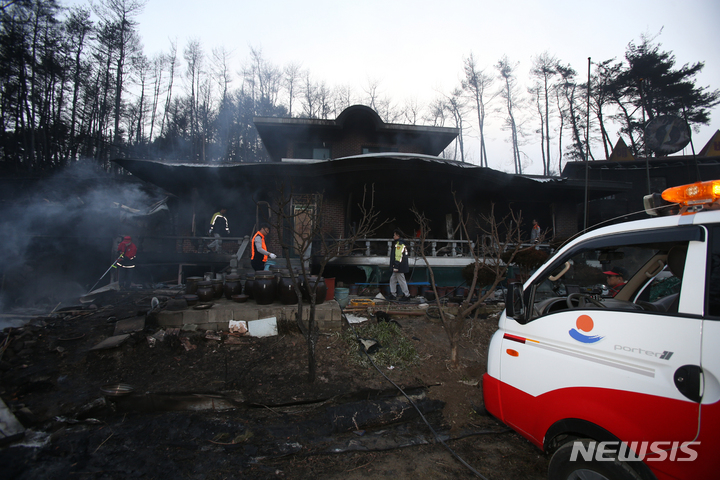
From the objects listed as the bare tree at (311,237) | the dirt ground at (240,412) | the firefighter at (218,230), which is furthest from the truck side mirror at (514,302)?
the firefighter at (218,230)

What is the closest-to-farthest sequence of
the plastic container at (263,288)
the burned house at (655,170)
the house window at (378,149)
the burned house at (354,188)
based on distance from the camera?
1. the plastic container at (263,288)
2. the burned house at (354,188)
3. the house window at (378,149)
4. the burned house at (655,170)

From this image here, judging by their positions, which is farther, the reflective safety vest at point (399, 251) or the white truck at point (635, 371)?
the reflective safety vest at point (399, 251)

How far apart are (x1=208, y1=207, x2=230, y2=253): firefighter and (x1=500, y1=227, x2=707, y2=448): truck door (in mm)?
11390

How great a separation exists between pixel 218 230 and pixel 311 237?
952 centimetres

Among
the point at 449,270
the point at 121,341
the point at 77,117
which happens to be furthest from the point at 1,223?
the point at 449,270

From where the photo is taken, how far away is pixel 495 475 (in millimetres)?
2771

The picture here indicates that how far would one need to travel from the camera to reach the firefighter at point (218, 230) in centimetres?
1178

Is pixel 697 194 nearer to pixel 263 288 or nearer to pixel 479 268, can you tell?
pixel 263 288

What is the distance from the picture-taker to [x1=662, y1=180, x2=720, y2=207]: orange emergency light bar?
66.4 inches

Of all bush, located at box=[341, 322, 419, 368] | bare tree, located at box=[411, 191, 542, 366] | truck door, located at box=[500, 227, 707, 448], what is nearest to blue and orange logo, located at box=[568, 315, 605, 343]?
truck door, located at box=[500, 227, 707, 448]

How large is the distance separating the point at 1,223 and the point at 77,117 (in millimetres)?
13087

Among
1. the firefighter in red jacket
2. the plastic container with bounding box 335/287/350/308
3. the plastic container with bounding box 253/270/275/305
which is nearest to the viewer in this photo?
the plastic container with bounding box 253/270/275/305

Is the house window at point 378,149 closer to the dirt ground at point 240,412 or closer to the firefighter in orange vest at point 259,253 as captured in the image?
the firefighter in orange vest at point 259,253

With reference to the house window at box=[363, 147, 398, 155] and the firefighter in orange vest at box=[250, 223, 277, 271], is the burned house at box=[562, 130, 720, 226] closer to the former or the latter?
the house window at box=[363, 147, 398, 155]
